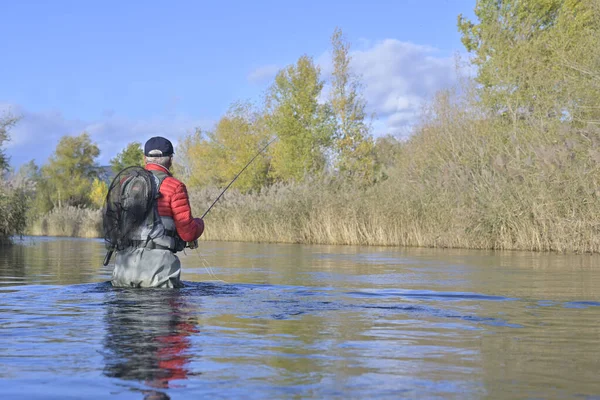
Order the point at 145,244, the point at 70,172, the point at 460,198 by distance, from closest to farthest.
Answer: the point at 145,244 < the point at 460,198 < the point at 70,172

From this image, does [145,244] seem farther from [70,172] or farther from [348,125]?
[70,172]

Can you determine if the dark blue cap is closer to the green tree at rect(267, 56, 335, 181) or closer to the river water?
the river water

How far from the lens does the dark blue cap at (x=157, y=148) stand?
8.35 meters

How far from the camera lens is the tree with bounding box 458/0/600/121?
21766 millimetres

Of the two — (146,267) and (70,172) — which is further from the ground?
(70,172)

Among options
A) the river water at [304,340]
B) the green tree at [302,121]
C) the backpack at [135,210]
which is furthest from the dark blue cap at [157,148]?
the green tree at [302,121]

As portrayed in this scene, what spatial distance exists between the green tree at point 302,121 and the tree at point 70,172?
3504 centimetres

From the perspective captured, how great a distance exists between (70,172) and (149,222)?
69.5m

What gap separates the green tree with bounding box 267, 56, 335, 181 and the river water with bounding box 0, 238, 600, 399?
3045cm

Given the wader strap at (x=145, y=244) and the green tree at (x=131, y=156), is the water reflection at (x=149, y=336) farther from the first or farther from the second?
the green tree at (x=131, y=156)

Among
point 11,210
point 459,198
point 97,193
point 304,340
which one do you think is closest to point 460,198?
point 459,198

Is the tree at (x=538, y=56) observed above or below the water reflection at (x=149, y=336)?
above

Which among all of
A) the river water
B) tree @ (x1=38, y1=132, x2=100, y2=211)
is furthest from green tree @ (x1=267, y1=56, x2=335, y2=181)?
tree @ (x1=38, y1=132, x2=100, y2=211)

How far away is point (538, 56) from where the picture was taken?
31.7 meters
